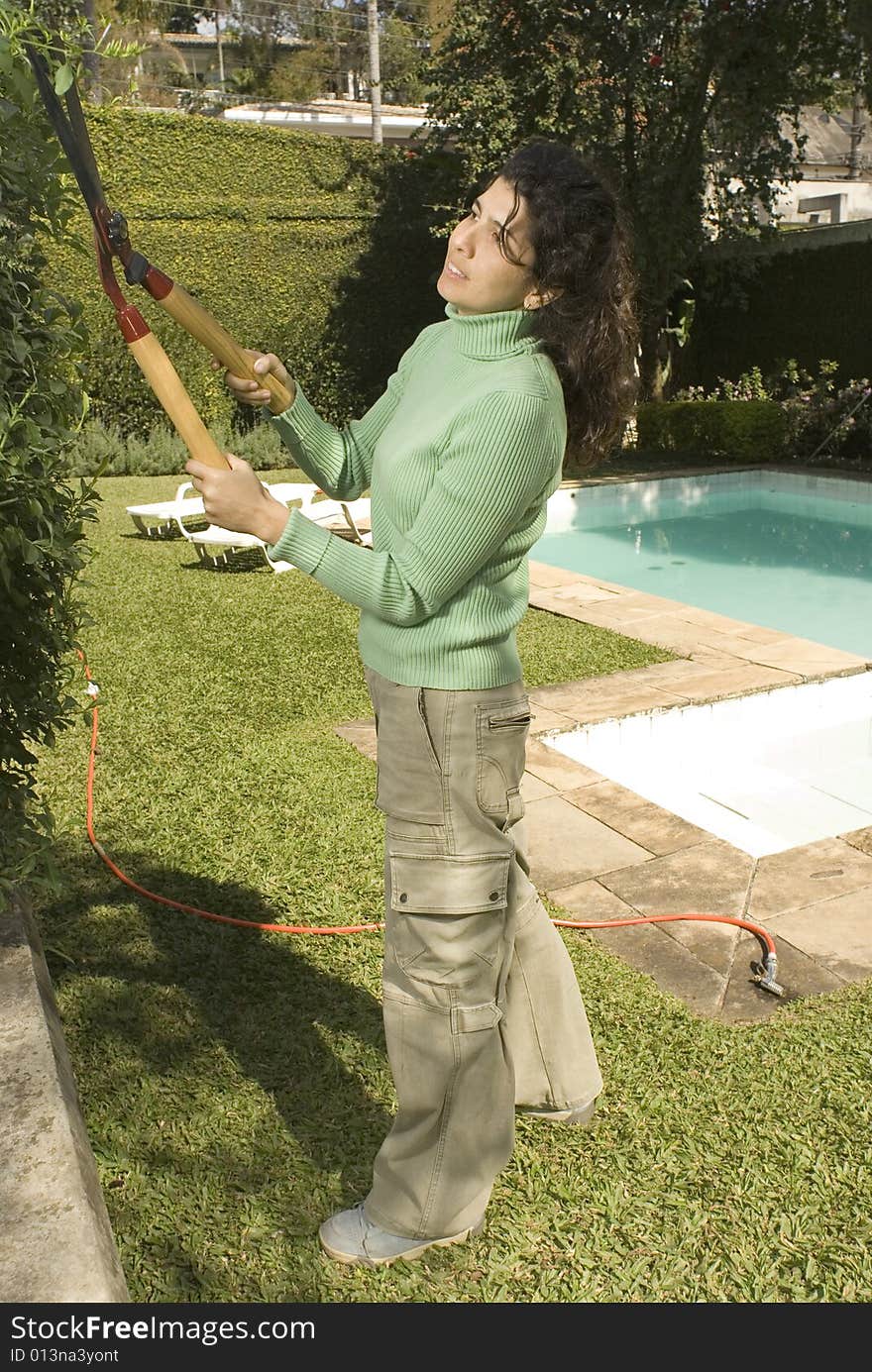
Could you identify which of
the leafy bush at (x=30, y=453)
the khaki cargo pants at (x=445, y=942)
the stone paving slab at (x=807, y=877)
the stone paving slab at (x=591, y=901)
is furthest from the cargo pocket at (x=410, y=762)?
the stone paving slab at (x=807, y=877)

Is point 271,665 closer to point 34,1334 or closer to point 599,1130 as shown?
point 599,1130

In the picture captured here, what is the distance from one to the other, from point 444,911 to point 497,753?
0.99 ft

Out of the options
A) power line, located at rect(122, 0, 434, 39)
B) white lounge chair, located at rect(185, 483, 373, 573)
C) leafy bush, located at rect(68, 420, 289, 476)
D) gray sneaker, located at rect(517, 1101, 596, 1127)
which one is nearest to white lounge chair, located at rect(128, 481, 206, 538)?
white lounge chair, located at rect(185, 483, 373, 573)

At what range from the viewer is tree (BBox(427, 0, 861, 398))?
46.3 feet

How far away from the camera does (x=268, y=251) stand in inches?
630

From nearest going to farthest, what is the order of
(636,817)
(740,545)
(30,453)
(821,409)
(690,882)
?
1. (30,453)
2. (690,882)
3. (636,817)
4. (740,545)
5. (821,409)

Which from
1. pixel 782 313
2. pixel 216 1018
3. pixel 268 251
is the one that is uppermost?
pixel 268 251

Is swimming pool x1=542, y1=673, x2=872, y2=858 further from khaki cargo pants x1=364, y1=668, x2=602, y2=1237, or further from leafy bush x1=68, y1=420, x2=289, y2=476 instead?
leafy bush x1=68, y1=420, x2=289, y2=476

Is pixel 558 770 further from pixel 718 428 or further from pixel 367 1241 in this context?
pixel 718 428

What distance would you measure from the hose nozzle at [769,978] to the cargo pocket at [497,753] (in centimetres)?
143

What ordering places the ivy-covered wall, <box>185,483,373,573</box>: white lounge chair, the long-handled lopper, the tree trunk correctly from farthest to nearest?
the tree trunk < the ivy-covered wall < <box>185,483,373,573</box>: white lounge chair < the long-handled lopper

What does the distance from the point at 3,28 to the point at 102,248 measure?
1.17 feet

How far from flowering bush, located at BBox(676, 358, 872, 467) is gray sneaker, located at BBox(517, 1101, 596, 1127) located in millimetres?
13637

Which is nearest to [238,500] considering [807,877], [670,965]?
[670,965]
